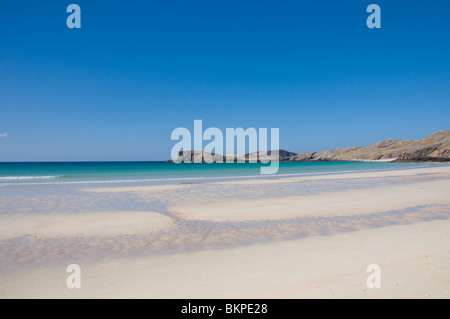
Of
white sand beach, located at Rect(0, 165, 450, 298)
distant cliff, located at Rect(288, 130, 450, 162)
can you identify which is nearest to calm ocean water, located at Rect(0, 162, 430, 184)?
white sand beach, located at Rect(0, 165, 450, 298)

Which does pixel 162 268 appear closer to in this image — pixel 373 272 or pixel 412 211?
pixel 373 272

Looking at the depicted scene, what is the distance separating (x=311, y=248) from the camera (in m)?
6.91

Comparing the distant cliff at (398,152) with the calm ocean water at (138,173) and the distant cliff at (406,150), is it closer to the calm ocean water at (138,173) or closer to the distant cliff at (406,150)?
the distant cliff at (406,150)

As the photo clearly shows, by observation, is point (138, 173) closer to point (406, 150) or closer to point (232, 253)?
point (232, 253)

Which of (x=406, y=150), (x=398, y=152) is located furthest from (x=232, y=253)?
(x=398, y=152)

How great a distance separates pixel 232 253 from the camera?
6707 millimetres

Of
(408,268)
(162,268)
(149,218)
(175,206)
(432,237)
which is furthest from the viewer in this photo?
(175,206)

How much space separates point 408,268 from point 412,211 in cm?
739

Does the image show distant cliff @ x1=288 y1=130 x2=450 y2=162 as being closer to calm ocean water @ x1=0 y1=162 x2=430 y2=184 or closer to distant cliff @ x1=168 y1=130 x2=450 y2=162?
distant cliff @ x1=168 y1=130 x2=450 y2=162

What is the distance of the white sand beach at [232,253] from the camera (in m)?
4.71

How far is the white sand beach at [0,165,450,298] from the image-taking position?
4715 millimetres
